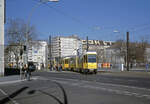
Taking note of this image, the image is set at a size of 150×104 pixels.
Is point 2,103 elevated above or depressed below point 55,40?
below

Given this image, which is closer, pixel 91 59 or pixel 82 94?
pixel 82 94

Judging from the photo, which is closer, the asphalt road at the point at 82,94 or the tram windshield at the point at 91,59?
the asphalt road at the point at 82,94

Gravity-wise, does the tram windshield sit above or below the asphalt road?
above

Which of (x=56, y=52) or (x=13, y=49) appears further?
(x=56, y=52)

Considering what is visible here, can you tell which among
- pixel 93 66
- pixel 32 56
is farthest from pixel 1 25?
pixel 32 56

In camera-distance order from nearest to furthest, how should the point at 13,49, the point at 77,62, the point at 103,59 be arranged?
the point at 77,62
the point at 13,49
the point at 103,59

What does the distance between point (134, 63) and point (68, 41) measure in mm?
79121

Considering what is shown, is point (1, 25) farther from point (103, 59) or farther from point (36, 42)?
point (103, 59)

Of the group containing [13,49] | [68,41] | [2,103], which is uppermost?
[68,41]

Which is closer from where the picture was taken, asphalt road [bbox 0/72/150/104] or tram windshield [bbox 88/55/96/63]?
asphalt road [bbox 0/72/150/104]

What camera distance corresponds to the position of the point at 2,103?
35.8 feet

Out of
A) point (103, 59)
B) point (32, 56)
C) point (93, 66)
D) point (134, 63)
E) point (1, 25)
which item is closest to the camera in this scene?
point (1, 25)

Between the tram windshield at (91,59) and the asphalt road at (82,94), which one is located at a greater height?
the tram windshield at (91,59)

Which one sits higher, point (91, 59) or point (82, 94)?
point (91, 59)
